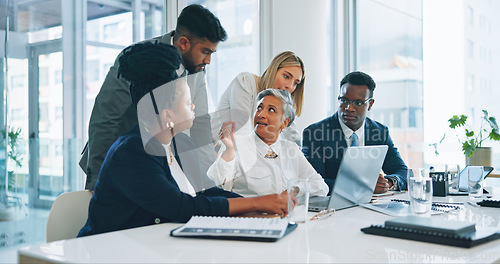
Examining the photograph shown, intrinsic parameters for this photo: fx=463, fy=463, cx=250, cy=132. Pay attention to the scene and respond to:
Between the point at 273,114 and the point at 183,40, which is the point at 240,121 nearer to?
the point at 273,114

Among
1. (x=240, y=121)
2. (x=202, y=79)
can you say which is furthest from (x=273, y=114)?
(x=240, y=121)

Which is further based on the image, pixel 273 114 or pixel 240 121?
pixel 240 121

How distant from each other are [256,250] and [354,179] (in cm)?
71

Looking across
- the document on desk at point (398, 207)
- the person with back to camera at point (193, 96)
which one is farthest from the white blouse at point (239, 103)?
the document on desk at point (398, 207)

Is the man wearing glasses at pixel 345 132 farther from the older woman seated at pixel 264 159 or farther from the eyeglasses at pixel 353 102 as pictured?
the older woman seated at pixel 264 159

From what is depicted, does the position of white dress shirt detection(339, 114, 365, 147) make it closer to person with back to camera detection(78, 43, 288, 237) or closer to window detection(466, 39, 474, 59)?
person with back to camera detection(78, 43, 288, 237)

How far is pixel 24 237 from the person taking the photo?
109 inches

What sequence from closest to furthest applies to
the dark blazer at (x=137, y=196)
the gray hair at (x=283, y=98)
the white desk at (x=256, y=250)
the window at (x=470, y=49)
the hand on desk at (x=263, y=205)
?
the white desk at (x=256, y=250)
the dark blazer at (x=137, y=196)
the hand on desk at (x=263, y=205)
the gray hair at (x=283, y=98)
the window at (x=470, y=49)

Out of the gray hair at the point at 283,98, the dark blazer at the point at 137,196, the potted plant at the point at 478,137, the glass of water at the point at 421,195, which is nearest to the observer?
the dark blazer at the point at 137,196

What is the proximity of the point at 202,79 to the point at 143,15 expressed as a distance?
1.23 metres

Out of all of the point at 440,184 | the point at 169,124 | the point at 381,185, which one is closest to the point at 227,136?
the point at 169,124

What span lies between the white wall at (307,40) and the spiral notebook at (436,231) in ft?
10.8

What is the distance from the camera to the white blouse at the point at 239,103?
9.71 ft

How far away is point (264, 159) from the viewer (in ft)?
7.47
